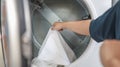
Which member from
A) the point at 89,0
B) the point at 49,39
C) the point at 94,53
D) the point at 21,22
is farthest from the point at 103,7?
the point at 21,22

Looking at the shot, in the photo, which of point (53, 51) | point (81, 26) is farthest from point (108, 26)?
point (53, 51)

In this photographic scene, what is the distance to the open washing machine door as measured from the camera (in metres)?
1.32

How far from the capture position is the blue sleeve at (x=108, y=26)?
872 mm

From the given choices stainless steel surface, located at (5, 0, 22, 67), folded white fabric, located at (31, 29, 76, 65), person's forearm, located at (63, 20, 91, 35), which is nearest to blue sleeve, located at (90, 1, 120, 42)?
person's forearm, located at (63, 20, 91, 35)

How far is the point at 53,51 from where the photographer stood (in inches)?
46.5

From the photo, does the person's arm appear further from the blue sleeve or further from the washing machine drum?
the washing machine drum

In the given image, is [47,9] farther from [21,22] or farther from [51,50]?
[21,22]

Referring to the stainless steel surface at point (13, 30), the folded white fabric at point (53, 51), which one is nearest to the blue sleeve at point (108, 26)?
the folded white fabric at point (53, 51)

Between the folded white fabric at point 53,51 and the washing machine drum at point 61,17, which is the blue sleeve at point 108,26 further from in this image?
the washing machine drum at point 61,17

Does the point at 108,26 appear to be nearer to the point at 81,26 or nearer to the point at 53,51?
the point at 81,26

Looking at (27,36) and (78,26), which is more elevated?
(27,36)

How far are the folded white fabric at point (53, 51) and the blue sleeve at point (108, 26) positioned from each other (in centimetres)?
21

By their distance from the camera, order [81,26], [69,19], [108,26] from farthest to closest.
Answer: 1. [69,19]
2. [81,26]
3. [108,26]

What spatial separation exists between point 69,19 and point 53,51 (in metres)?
0.31
